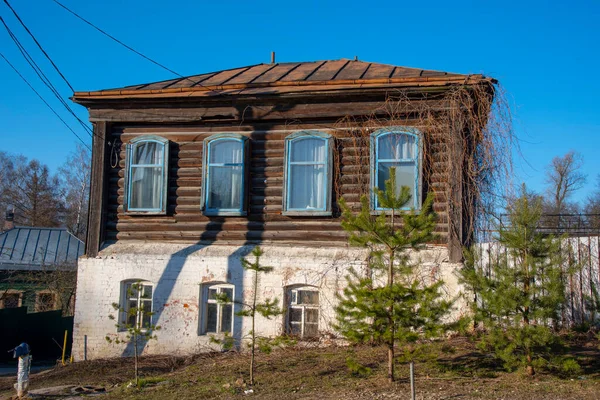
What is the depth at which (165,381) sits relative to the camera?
9.33 metres

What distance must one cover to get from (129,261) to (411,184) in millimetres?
5861

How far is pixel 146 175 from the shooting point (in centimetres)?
1250

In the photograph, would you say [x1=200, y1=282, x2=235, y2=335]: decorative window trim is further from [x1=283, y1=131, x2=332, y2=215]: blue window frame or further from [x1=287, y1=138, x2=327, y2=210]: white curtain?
[x1=287, y1=138, x2=327, y2=210]: white curtain

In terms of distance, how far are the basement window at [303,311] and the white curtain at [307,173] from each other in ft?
5.37

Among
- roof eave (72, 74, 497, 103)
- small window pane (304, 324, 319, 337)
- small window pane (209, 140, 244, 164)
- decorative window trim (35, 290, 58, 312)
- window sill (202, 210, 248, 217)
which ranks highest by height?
roof eave (72, 74, 497, 103)

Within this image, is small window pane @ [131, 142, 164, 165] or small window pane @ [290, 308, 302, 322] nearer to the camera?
small window pane @ [290, 308, 302, 322]

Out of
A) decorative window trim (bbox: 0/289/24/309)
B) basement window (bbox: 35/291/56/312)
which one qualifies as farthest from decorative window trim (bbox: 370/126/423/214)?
decorative window trim (bbox: 0/289/24/309)

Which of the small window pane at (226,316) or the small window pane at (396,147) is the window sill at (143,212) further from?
the small window pane at (396,147)

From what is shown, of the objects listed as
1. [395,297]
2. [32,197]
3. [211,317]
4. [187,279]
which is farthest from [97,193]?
[32,197]

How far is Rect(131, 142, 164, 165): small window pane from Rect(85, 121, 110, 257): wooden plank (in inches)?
26.0

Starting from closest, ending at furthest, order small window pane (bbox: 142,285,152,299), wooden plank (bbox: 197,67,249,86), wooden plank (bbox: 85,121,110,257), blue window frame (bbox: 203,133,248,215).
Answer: blue window frame (bbox: 203,133,248,215)
small window pane (bbox: 142,285,152,299)
wooden plank (bbox: 85,121,110,257)
wooden plank (bbox: 197,67,249,86)

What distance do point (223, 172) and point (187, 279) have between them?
89.3 inches

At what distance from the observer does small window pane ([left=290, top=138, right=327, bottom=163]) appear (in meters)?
11.7

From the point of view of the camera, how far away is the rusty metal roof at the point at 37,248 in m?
22.6
